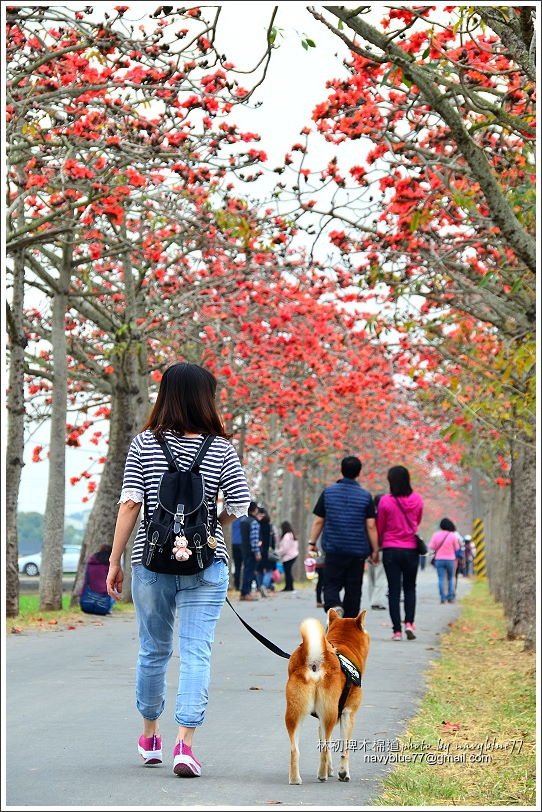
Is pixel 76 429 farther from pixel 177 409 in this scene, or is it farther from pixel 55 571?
pixel 177 409

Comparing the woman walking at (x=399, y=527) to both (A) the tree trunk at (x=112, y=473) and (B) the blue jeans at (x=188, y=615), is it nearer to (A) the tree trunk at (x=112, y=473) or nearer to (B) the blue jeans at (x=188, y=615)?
(B) the blue jeans at (x=188, y=615)

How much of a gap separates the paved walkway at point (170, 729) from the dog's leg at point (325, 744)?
0.06 m

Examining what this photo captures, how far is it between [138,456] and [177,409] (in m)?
0.28

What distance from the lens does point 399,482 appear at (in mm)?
14375

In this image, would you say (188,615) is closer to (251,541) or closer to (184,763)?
(184,763)

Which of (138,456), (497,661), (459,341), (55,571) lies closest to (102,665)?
(497,661)

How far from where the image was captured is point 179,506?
20.0 feet

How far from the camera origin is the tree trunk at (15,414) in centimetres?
1841

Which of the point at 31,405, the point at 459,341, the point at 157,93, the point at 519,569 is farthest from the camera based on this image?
the point at 31,405

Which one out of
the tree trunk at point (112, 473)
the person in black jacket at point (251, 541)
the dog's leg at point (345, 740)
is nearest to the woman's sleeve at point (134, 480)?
the dog's leg at point (345, 740)

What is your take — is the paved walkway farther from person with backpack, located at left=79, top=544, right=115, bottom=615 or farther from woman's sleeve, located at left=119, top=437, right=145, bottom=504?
person with backpack, located at left=79, top=544, right=115, bottom=615

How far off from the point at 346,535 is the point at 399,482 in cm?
266

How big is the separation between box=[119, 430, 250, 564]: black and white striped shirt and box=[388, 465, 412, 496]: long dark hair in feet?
26.6

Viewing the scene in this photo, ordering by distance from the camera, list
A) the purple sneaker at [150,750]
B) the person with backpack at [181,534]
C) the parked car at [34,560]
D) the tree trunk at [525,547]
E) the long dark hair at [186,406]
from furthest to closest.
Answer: the parked car at [34,560]
the tree trunk at [525,547]
the purple sneaker at [150,750]
the long dark hair at [186,406]
the person with backpack at [181,534]
